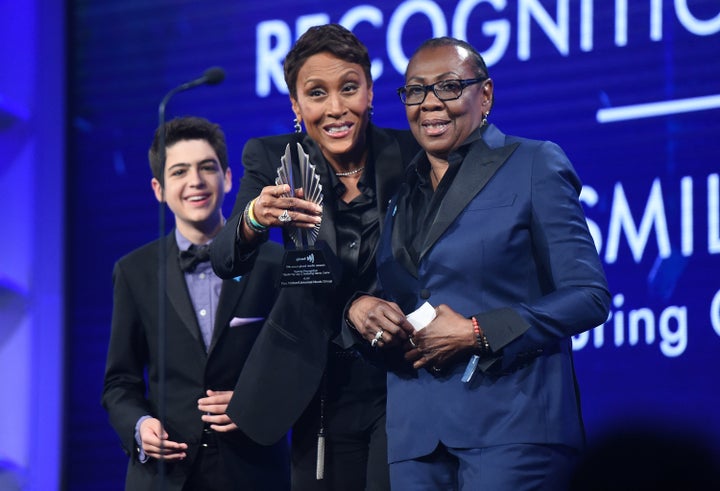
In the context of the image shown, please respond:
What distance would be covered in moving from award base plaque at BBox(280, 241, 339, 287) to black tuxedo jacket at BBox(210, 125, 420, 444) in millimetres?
222

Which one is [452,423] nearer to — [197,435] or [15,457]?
[197,435]

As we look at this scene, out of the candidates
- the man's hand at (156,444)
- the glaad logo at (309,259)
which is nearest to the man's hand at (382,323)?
the glaad logo at (309,259)

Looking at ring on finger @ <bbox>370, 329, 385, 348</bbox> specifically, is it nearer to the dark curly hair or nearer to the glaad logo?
the glaad logo

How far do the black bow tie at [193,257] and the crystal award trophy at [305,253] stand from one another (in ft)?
3.06

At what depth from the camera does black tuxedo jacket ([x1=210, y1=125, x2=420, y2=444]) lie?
10.0ft

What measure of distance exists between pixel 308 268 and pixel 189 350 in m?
1.01

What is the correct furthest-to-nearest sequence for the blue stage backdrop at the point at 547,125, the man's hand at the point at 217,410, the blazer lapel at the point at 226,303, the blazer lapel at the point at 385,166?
the blue stage backdrop at the point at 547,125 < the blazer lapel at the point at 226,303 < the man's hand at the point at 217,410 < the blazer lapel at the point at 385,166

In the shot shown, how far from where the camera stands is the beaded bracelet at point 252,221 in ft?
9.37

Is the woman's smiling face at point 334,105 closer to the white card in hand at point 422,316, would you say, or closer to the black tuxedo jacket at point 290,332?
the black tuxedo jacket at point 290,332

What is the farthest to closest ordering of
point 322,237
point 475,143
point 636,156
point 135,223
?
point 135,223
point 636,156
point 322,237
point 475,143

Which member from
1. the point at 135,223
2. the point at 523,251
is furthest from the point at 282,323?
the point at 135,223

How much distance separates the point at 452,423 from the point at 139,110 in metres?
3.29

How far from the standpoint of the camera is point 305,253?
277cm

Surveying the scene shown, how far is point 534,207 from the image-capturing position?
8.27 ft
